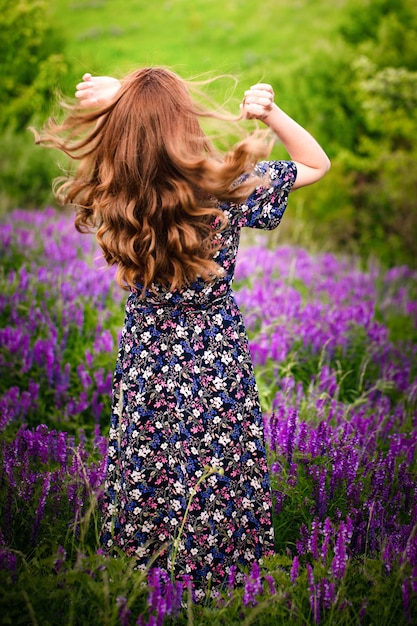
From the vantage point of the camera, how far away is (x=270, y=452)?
102 inches

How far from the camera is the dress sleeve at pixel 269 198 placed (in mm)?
1928

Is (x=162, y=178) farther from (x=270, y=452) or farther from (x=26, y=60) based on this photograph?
(x=26, y=60)

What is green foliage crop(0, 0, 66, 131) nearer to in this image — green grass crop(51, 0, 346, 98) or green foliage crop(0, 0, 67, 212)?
green foliage crop(0, 0, 67, 212)

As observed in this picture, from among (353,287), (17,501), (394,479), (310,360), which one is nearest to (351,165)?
(353,287)

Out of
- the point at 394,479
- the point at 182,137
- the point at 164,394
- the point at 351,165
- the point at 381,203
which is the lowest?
the point at 394,479

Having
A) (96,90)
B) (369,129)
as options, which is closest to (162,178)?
(96,90)

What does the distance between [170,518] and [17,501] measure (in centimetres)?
63

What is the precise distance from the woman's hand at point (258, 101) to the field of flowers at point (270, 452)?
99 centimetres

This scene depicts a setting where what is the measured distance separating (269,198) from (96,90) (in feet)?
2.32

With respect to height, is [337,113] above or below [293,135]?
above

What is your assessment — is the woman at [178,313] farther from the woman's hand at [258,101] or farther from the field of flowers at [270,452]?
the field of flowers at [270,452]

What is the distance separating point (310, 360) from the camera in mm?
3840

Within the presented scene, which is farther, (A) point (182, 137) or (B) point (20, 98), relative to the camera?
(B) point (20, 98)

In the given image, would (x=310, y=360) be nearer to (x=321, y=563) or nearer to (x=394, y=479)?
(x=394, y=479)
